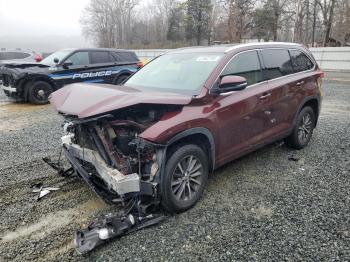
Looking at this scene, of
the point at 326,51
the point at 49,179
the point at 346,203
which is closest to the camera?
the point at 346,203

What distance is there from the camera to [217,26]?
43.1 meters

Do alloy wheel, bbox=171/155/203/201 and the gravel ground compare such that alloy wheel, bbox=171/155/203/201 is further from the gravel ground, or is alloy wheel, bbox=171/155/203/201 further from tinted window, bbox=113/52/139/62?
tinted window, bbox=113/52/139/62

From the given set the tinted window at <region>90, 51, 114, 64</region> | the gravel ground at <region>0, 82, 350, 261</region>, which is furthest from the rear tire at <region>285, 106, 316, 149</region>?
the tinted window at <region>90, 51, 114, 64</region>

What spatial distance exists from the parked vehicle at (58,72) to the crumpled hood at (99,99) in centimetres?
727

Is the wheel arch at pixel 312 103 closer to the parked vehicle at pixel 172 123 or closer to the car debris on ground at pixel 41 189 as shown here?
the parked vehicle at pixel 172 123

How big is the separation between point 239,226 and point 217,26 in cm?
4286

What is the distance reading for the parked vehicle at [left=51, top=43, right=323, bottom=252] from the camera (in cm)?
327

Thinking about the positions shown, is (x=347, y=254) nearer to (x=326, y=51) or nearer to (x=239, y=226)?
(x=239, y=226)

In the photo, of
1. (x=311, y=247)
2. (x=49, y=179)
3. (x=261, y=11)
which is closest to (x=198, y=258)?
(x=311, y=247)

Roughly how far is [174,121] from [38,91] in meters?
8.45

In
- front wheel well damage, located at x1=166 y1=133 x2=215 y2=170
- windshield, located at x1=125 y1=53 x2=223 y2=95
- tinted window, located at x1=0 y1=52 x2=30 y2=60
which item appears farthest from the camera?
tinted window, located at x1=0 y1=52 x2=30 y2=60

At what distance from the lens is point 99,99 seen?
129 inches

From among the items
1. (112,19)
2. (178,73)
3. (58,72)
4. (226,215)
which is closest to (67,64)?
(58,72)

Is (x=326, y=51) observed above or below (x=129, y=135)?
above
